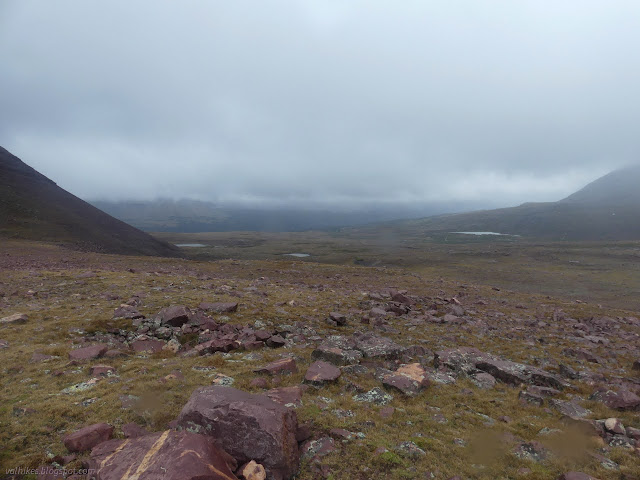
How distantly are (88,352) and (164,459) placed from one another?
12330 millimetres

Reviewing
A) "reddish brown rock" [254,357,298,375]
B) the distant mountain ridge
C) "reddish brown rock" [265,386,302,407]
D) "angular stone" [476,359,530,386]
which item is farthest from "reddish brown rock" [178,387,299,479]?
the distant mountain ridge

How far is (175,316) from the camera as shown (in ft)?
69.3

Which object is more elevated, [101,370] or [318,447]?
[101,370]

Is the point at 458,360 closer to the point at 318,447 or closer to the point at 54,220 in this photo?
the point at 318,447

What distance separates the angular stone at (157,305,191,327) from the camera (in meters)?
21.1

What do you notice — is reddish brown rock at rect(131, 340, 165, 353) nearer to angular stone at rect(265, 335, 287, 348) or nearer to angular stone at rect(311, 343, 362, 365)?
angular stone at rect(265, 335, 287, 348)

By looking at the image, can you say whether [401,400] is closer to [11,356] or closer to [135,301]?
[11,356]

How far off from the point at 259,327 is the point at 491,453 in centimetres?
1616

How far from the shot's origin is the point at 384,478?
8445mm

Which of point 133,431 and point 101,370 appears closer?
point 133,431

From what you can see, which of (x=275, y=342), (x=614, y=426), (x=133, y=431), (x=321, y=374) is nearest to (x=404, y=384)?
(x=321, y=374)

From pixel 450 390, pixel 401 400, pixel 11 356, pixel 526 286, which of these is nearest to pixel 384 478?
pixel 401 400

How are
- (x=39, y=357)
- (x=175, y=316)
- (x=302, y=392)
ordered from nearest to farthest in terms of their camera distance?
(x=302, y=392)
(x=39, y=357)
(x=175, y=316)

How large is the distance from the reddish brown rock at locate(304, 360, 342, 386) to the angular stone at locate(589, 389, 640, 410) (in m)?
12.2
